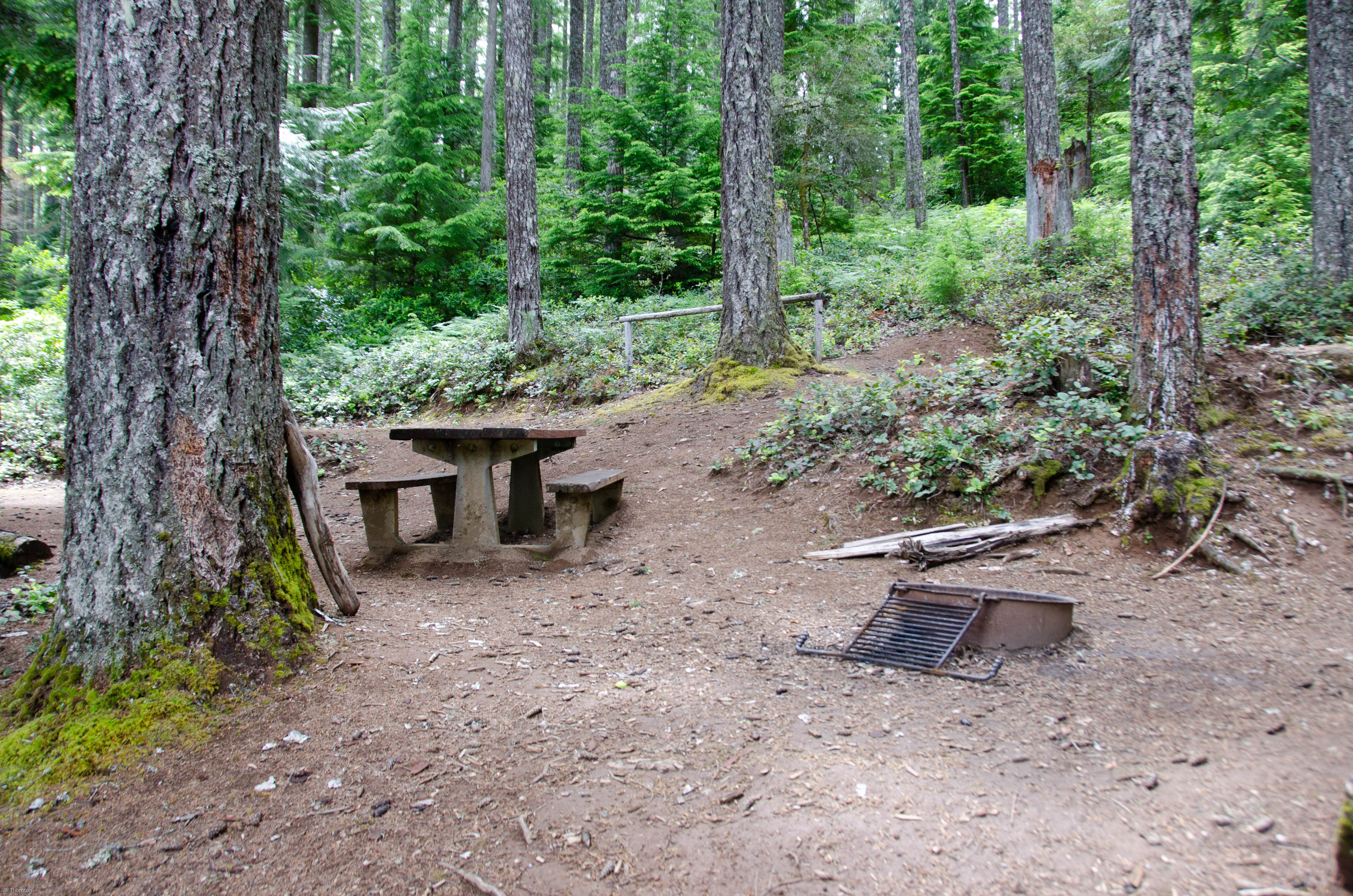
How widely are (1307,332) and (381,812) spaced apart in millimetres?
9159

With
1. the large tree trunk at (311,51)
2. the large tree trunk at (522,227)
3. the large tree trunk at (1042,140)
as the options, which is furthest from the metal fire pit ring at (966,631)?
the large tree trunk at (311,51)

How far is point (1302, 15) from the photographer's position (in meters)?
10.2

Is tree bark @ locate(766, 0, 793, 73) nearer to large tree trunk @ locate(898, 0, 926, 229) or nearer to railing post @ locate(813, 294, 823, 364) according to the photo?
large tree trunk @ locate(898, 0, 926, 229)

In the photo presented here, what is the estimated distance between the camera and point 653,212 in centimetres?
1645

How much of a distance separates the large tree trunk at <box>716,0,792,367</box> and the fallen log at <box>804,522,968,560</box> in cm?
468

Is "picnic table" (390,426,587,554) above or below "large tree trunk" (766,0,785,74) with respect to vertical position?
below

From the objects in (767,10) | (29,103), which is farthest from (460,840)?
(767,10)

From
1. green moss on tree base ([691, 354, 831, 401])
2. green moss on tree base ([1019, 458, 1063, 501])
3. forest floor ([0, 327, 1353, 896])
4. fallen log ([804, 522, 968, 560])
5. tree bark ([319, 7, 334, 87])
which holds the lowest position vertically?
forest floor ([0, 327, 1353, 896])

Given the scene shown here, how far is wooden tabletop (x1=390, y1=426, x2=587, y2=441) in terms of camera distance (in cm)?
549

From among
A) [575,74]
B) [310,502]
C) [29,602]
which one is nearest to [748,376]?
[310,502]

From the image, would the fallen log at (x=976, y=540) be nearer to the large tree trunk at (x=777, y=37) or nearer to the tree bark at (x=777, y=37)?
the tree bark at (x=777, y=37)

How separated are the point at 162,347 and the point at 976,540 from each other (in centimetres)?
469

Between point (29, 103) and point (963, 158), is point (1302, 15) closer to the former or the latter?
point (29, 103)

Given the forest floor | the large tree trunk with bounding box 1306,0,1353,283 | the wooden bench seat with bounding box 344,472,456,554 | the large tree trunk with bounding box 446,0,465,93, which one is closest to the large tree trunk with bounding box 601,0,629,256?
the large tree trunk with bounding box 446,0,465,93
